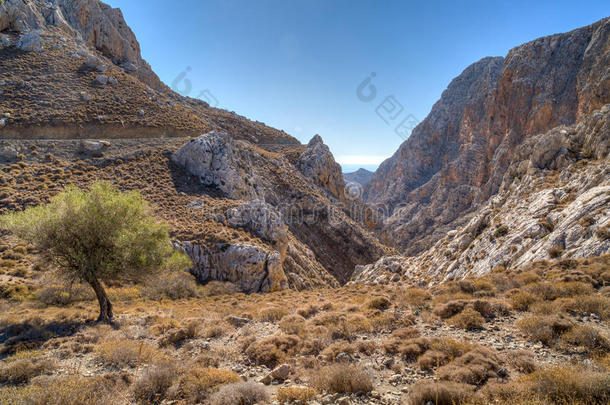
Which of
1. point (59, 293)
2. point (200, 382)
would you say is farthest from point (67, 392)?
point (59, 293)

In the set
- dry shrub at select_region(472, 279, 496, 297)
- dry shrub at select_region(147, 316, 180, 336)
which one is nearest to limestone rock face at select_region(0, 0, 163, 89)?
dry shrub at select_region(147, 316, 180, 336)

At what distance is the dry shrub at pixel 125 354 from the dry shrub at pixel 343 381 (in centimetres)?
491

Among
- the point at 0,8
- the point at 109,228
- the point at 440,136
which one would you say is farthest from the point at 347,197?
the point at 440,136

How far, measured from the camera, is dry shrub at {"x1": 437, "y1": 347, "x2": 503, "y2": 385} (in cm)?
503

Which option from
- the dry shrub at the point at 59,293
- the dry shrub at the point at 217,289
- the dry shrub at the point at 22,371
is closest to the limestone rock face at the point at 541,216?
the dry shrub at the point at 217,289

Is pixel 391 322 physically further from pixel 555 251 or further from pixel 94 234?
pixel 94 234

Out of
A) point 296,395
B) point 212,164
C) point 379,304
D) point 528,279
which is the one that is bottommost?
point 528,279

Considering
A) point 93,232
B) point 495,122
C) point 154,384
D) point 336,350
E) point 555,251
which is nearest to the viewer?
point 154,384

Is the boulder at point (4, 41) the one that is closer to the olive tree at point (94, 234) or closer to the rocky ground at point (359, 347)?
the olive tree at point (94, 234)

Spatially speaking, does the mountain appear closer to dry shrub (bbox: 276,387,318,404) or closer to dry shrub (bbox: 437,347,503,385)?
dry shrub (bbox: 276,387,318,404)

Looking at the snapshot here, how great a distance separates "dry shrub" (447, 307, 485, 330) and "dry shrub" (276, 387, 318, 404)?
17.9ft

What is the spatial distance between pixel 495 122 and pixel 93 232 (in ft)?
364

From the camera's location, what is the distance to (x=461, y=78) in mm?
144000

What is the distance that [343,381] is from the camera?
5285 millimetres
